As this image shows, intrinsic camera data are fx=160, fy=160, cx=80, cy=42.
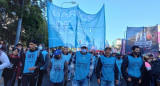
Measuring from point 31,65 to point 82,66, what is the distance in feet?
4.85

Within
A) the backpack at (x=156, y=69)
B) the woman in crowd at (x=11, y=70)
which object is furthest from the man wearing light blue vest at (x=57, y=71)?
the backpack at (x=156, y=69)

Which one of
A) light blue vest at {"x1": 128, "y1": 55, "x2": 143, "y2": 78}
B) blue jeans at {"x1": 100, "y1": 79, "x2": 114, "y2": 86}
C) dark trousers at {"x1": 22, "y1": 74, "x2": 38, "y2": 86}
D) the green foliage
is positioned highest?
the green foliage

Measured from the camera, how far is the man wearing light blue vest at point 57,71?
4.42 meters

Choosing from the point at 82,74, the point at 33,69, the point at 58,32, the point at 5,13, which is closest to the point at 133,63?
the point at 82,74

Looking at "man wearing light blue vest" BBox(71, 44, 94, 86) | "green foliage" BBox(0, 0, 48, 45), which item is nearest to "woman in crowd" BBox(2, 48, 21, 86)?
"man wearing light blue vest" BBox(71, 44, 94, 86)

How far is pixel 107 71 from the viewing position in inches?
184

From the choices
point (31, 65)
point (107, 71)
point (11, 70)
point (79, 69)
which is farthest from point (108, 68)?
point (11, 70)

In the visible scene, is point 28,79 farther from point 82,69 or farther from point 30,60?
point 82,69

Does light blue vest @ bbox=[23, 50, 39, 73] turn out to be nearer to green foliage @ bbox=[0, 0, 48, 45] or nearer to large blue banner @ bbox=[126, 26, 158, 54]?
large blue banner @ bbox=[126, 26, 158, 54]

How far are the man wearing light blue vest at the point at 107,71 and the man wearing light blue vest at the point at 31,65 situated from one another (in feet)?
5.66

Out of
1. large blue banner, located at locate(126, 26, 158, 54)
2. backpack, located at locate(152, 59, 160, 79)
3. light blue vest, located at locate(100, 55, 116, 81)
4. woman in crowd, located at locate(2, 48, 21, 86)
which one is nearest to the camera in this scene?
light blue vest, located at locate(100, 55, 116, 81)

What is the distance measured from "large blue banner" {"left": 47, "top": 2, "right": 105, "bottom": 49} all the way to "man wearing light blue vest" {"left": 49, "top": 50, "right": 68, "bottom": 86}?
205 cm

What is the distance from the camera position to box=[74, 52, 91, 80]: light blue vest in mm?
4733

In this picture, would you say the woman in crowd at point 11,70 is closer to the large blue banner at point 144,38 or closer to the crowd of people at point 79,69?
the crowd of people at point 79,69
